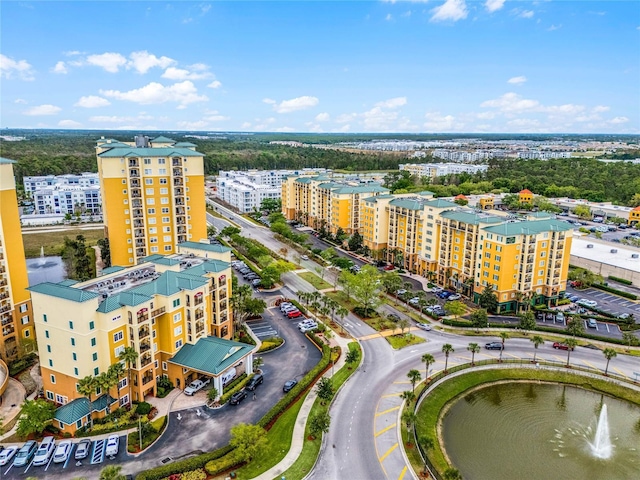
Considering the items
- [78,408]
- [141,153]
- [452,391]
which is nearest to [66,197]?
[141,153]

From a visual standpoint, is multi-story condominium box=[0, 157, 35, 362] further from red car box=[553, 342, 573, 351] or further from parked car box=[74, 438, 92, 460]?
red car box=[553, 342, 573, 351]

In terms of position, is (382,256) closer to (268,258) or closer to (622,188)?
(268,258)

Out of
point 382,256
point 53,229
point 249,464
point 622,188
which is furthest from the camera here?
point 622,188

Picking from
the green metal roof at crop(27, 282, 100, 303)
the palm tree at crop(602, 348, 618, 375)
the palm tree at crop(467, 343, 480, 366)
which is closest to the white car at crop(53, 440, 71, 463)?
the green metal roof at crop(27, 282, 100, 303)

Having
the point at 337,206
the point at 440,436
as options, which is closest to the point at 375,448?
the point at 440,436

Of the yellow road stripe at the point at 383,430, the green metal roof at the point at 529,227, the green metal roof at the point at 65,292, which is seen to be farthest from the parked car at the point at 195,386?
the green metal roof at the point at 529,227

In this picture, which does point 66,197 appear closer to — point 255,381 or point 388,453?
point 255,381

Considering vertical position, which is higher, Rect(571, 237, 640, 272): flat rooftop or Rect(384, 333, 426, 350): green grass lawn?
Rect(571, 237, 640, 272): flat rooftop

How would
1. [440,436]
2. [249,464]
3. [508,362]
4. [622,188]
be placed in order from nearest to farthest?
[249,464]
[440,436]
[508,362]
[622,188]
